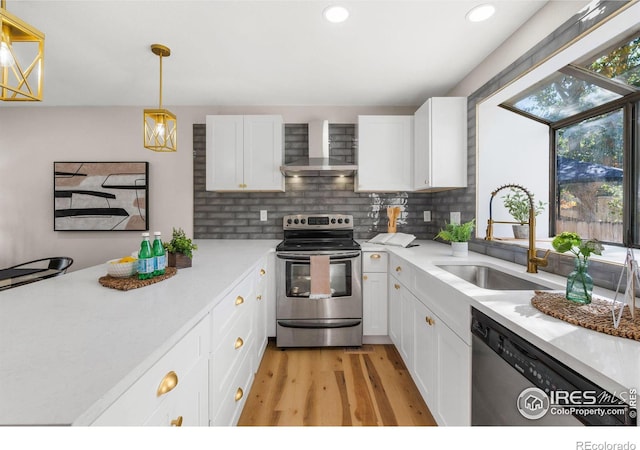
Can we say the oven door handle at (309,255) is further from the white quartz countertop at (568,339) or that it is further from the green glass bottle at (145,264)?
the green glass bottle at (145,264)

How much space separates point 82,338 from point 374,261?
2.17 m

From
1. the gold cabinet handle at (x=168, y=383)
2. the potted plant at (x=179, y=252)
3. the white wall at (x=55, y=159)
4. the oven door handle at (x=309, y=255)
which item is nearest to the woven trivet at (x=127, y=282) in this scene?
the potted plant at (x=179, y=252)

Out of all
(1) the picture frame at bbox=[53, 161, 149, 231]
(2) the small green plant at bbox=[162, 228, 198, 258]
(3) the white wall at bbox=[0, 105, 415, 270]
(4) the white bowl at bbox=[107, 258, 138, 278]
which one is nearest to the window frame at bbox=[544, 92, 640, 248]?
(3) the white wall at bbox=[0, 105, 415, 270]

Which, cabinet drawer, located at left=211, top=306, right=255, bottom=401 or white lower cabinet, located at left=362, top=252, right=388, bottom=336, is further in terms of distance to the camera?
white lower cabinet, located at left=362, top=252, right=388, bottom=336

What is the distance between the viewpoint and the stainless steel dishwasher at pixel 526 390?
64cm

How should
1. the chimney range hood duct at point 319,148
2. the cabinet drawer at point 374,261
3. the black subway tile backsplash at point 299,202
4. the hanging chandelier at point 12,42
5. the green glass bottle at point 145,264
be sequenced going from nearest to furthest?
1. the hanging chandelier at point 12,42
2. the green glass bottle at point 145,264
3. the cabinet drawer at point 374,261
4. the chimney range hood duct at point 319,148
5. the black subway tile backsplash at point 299,202

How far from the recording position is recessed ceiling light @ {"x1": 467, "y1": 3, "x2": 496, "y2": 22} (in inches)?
63.9

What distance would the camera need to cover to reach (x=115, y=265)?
1312 millimetres

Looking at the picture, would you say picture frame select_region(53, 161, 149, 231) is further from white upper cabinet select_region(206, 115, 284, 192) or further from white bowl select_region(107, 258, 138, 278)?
white bowl select_region(107, 258, 138, 278)

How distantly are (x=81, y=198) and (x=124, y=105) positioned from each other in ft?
3.77

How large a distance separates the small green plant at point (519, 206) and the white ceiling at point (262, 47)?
3.56ft

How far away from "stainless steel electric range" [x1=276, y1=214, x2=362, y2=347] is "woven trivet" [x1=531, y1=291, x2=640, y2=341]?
157 cm

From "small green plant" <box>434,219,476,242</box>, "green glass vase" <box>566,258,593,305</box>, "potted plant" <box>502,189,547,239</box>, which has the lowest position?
"green glass vase" <box>566,258,593,305</box>

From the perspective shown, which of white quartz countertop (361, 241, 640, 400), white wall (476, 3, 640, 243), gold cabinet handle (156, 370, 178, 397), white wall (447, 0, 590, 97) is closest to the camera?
white quartz countertop (361, 241, 640, 400)
